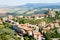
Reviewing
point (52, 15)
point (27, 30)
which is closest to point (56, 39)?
point (27, 30)

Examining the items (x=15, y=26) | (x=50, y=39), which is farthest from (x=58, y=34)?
(x=15, y=26)

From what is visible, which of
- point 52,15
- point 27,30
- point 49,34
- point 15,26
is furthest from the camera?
point 52,15

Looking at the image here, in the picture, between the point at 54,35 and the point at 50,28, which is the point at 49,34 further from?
the point at 50,28

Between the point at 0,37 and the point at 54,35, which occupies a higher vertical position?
the point at 0,37

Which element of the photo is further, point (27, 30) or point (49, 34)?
point (27, 30)

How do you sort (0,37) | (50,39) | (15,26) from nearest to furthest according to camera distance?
(0,37)
(50,39)
(15,26)

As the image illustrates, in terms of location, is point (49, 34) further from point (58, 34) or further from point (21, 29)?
point (21, 29)

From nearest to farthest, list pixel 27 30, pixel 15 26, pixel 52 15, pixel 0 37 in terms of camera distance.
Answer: pixel 0 37 → pixel 27 30 → pixel 15 26 → pixel 52 15

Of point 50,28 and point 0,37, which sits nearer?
point 0,37

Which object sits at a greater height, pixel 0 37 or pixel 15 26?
pixel 0 37
